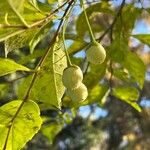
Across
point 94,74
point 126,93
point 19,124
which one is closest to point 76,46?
point 94,74

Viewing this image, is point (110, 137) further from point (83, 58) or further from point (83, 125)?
point (83, 58)

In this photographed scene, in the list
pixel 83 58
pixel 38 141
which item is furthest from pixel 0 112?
pixel 38 141

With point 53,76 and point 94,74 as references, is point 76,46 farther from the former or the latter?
point 53,76

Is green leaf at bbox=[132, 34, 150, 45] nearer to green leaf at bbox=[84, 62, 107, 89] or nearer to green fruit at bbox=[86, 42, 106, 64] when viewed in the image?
green leaf at bbox=[84, 62, 107, 89]

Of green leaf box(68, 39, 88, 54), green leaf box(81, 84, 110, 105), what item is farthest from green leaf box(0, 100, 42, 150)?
green leaf box(81, 84, 110, 105)

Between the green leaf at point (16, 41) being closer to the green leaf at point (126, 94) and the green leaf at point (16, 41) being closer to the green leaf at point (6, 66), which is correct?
the green leaf at point (6, 66)

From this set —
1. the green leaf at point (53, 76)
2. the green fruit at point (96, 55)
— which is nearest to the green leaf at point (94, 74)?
the green leaf at point (53, 76)
